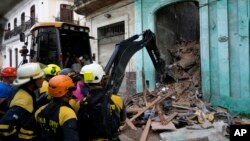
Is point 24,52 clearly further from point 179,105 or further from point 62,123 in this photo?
point 62,123

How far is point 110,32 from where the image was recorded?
14734 millimetres

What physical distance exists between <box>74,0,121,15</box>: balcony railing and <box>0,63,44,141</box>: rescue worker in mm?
10644

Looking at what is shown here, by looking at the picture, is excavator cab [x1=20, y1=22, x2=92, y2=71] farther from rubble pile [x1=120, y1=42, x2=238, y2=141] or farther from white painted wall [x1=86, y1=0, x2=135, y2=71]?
white painted wall [x1=86, y1=0, x2=135, y2=71]

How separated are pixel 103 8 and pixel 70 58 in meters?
6.07

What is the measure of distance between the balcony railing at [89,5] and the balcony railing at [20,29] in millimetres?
8718

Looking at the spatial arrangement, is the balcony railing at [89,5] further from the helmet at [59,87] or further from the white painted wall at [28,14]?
the helmet at [59,87]

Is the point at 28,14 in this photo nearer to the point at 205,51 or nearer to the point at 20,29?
the point at 20,29

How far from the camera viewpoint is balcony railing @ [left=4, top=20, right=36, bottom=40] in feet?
79.8

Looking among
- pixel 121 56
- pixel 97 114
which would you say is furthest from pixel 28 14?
pixel 97 114

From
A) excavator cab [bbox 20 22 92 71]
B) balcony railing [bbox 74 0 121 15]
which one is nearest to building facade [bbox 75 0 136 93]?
balcony railing [bbox 74 0 121 15]

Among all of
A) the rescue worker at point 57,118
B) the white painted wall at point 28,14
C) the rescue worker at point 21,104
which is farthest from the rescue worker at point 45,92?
the white painted wall at point 28,14

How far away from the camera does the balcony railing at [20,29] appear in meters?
24.3

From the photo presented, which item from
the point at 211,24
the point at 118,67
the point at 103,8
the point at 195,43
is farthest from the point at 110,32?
the point at 118,67

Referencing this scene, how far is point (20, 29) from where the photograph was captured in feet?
86.4
